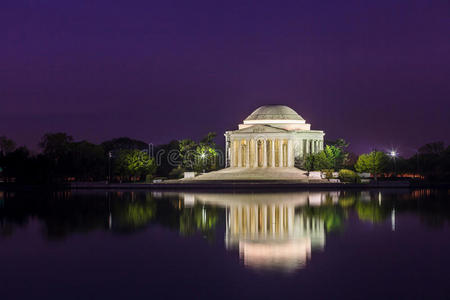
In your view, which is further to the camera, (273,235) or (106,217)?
(106,217)

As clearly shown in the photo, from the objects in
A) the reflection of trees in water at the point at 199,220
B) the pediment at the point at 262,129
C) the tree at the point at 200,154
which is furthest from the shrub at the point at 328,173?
the reflection of trees in water at the point at 199,220

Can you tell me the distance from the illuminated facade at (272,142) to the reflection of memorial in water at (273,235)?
2651 inches

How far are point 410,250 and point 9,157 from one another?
286 feet

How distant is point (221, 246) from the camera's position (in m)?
32.2

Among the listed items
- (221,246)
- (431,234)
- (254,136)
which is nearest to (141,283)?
(221,246)

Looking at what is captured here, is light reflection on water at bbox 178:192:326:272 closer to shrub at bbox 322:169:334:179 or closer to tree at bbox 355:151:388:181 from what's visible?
shrub at bbox 322:169:334:179

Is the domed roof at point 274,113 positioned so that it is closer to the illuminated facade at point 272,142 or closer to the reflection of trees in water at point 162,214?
the illuminated facade at point 272,142

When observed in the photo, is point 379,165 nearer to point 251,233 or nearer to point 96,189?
point 96,189

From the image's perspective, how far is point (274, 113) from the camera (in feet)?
421

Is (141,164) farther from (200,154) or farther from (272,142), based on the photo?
(272,142)

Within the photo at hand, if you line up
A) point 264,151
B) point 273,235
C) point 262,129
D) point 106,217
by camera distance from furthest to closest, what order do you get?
point 262,129 → point 264,151 → point 106,217 → point 273,235

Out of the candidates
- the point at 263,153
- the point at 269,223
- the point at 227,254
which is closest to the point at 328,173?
the point at 263,153

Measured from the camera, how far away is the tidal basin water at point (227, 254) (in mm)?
22828

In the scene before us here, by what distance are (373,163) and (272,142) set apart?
18.5 meters
